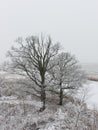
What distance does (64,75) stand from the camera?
1656 cm

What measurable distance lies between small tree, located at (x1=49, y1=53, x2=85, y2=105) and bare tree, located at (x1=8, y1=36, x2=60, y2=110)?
2.81ft

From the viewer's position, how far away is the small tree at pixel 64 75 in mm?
16500

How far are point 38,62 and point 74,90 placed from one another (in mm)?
4049

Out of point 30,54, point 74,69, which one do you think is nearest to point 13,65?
point 30,54

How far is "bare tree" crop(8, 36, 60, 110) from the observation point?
51.3ft

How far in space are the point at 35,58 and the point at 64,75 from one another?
2956mm

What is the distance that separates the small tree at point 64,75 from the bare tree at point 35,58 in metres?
0.86

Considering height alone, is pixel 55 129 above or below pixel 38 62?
below

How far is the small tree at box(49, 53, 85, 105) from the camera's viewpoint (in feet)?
54.1

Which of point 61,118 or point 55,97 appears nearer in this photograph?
point 61,118

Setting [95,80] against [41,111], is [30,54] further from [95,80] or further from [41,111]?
[95,80]

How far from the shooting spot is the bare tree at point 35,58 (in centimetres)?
1563

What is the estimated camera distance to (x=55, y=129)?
11.5 metres

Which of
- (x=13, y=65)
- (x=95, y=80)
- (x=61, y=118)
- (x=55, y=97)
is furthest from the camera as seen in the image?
(x=95, y=80)
